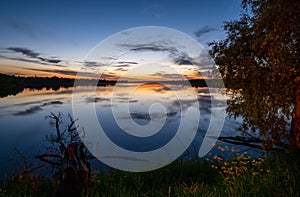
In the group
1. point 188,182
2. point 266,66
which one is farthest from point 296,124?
point 188,182

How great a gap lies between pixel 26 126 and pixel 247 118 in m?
26.6

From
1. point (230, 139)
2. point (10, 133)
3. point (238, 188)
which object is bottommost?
point (10, 133)

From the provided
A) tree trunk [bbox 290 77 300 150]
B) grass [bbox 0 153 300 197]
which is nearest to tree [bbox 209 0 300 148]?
tree trunk [bbox 290 77 300 150]

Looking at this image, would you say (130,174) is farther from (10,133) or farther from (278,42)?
(10,133)

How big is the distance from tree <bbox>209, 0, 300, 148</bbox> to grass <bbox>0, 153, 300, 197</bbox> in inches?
141

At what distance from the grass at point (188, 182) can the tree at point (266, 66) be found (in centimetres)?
358

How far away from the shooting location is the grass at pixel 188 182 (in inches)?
197

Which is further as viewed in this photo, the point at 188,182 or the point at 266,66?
the point at 266,66

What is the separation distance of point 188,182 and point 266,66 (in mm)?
7617

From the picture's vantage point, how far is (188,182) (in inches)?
275

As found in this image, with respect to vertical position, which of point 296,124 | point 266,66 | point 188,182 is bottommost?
→ point 188,182

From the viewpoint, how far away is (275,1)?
9.60m

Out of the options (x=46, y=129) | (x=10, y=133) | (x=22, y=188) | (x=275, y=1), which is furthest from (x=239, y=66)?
(x=10, y=133)

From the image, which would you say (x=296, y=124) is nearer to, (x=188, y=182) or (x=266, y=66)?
(x=266, y=66)
